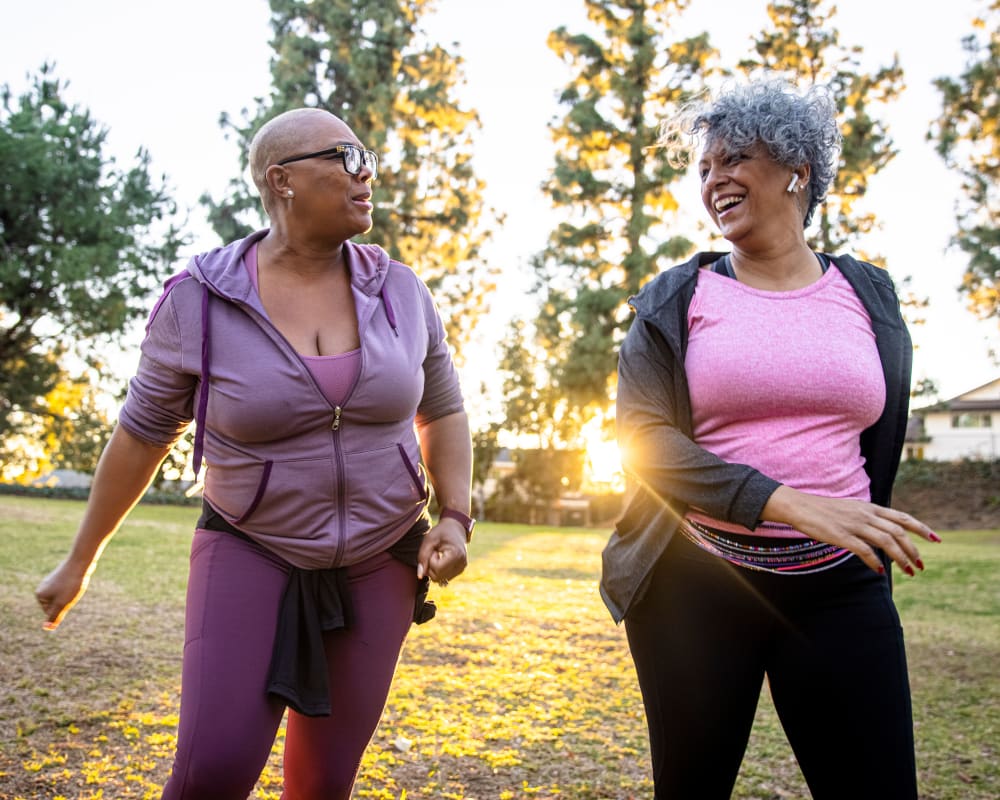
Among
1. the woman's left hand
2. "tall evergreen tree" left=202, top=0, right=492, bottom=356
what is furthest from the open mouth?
"tall evergreen tree" left=202, top=0, right=492, bottom=356

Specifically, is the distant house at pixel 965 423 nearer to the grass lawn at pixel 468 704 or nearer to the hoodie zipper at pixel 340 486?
the grass lawn at pixel 468 704

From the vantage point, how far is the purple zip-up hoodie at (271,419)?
2.46 meters

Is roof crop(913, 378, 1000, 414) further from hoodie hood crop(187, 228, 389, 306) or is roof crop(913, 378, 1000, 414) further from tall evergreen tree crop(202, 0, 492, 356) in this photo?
hoodie hood crop(187, 228, 389, 306)

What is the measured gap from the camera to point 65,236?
25.5 meters

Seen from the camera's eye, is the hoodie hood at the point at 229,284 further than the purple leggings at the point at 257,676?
Yes

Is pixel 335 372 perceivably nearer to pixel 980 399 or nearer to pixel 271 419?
pixel 271 419

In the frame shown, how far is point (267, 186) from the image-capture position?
2701 millimetres

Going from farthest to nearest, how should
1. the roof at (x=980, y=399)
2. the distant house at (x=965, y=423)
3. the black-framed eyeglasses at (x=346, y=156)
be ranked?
the roof at (x=980, y=399) < the distant house at (x=965, y=423) < the black-framed eyeglasses at (x=346, y=156)

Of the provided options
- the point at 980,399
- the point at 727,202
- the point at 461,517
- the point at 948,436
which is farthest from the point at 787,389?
the point at 980,399

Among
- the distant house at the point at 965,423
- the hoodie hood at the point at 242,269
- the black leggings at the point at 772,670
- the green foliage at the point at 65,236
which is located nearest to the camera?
the black leggings at the point at 772,670

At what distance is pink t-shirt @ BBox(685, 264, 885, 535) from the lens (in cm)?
240

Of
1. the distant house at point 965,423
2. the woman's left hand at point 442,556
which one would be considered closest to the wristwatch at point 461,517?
the woman's left hand at point 442,556

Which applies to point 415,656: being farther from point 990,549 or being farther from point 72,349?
point 72,349

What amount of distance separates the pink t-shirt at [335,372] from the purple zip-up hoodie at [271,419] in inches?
0.8
